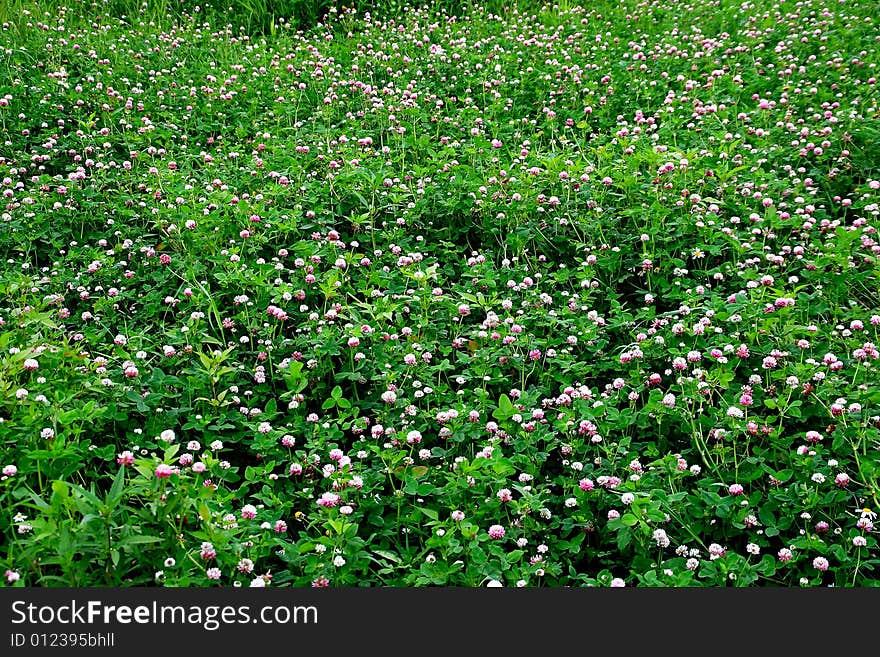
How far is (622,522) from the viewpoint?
2.65 meters

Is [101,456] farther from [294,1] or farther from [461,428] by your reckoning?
[294,1]

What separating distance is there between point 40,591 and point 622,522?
1.76m

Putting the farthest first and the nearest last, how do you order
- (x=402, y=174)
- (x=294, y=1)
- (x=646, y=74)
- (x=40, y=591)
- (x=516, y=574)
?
(x=294, y=1)
(x=646, y=74)
(x=402, y=174)
(x=516, y=574)
(x=40, y=591)

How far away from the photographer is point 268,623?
2.23m

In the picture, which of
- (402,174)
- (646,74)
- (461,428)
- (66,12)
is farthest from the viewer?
(66,12)

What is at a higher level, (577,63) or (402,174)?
(577,63)

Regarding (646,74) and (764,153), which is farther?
(646,74)

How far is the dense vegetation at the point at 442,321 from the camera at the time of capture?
8.71ft

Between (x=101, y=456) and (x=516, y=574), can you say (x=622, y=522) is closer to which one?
(x=516, y=574)

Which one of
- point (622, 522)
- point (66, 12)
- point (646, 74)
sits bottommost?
point (622, 522)

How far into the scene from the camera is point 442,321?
3.82 meters

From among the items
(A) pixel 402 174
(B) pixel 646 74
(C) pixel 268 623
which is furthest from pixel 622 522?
(B) pixel 646 74

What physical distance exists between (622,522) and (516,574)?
1.37 ft

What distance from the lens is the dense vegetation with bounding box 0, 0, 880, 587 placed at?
2.66 metres
